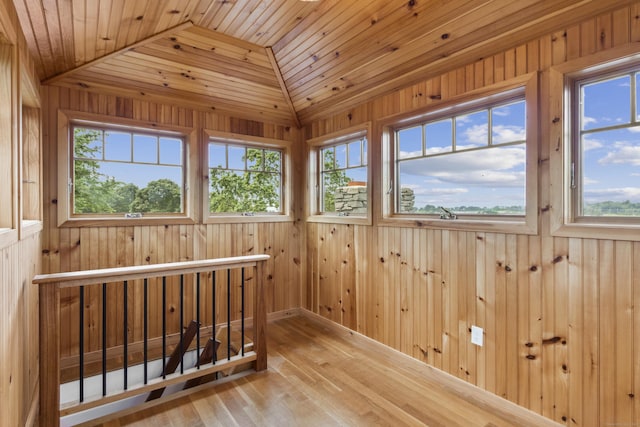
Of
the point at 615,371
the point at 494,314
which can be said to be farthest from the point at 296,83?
the point at 615,371

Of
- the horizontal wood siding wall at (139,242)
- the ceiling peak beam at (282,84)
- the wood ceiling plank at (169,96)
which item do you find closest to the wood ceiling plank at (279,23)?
the ceiling peak beam at (282,84)

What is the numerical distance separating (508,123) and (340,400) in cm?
220

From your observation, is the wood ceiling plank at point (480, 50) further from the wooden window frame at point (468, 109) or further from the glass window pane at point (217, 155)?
the glass window pane at point (217, 155)

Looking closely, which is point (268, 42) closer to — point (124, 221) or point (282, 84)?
point (282, 84)

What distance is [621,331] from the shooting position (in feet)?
5.50

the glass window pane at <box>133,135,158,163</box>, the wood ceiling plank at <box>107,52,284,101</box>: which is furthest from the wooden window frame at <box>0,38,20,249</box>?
the glass window pane at <box>133,135,158,163</box>

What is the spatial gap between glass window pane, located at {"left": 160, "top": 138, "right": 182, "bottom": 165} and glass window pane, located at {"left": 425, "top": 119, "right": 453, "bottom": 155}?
239 centimetres

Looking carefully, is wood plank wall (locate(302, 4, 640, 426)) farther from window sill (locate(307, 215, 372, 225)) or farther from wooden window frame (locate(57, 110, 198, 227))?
wooden window frame (locate(57, 110, 198, 227))

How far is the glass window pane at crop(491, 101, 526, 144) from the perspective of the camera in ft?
6.97

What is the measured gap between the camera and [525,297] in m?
2.02

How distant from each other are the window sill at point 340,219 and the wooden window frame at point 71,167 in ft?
4.41

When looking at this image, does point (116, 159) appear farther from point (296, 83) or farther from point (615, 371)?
point (615, 371)

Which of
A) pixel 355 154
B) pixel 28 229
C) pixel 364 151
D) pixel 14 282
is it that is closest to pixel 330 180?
pixel 355 154

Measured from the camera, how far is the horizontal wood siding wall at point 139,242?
2650 mm
